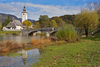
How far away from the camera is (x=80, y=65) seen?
505 centimetres

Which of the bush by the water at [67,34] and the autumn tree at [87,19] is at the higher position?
the autumn tree at [87,19]

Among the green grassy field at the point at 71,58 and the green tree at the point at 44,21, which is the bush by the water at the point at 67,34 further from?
the green tree at the point at 44,21

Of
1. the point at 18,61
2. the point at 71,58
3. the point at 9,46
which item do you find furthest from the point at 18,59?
the point at 9,46

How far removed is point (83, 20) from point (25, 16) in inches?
2796

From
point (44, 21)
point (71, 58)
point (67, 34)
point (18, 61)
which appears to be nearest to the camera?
point (71, 58)

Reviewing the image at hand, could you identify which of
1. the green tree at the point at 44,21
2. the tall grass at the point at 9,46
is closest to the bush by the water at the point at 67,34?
the tall grass at the point at 9,46

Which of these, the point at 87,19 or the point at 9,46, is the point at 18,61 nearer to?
the point at 9,46

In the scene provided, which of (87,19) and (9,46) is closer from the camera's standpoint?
(9,46)

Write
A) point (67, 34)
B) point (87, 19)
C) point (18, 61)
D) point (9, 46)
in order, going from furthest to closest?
point (87, 19) < point (67, 34) < point (9, 46) < point (18, 61)

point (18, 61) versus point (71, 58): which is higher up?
point (71, 58)

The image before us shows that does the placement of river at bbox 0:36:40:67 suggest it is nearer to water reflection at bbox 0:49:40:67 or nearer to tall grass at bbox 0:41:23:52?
water reflection at bbox 0:49:40:67

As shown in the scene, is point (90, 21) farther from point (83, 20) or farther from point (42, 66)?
point (42, 66)

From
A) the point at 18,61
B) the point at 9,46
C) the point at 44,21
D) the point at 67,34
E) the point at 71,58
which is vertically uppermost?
the point at 44,21

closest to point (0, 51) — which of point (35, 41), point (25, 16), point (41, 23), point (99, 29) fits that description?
point (35, 41)
